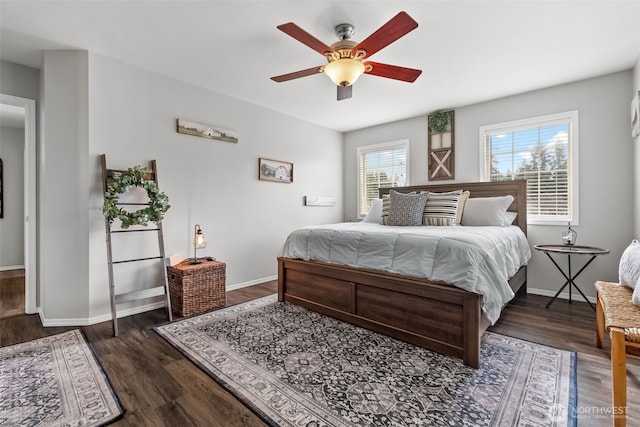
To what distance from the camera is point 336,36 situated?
2531 mm

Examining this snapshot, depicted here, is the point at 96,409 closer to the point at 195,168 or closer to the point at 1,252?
the point at 195,168

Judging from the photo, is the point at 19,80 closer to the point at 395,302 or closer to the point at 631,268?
the point at 395,302

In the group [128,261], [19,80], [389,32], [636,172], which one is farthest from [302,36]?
[636,172]

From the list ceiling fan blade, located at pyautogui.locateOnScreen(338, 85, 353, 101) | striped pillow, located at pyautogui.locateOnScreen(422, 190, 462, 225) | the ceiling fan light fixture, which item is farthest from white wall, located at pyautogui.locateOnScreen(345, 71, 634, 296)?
the ceiling fan light fixture

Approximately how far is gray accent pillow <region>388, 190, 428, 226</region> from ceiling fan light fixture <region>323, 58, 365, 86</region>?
5.44 ft

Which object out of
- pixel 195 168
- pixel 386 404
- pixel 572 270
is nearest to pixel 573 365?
pixel 386 404

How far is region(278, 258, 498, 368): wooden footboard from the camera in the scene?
205 centimetres

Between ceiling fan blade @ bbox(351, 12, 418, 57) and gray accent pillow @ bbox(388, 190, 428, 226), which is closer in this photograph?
ceiling fan blade @ bbox(351, 12, 418, 57)

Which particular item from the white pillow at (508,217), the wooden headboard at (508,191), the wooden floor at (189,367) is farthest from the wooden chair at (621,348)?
the wooden headboard at (508,191)

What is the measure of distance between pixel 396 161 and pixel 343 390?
4.05 meters

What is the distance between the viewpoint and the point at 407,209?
348 centimetres

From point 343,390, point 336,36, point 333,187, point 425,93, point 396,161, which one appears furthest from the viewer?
point 333,187

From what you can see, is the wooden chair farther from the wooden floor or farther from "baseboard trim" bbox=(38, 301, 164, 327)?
"baseboard trim" bbox=(38, 301, 164, 327)

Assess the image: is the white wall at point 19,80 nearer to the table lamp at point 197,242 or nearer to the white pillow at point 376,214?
the table lamp at point 197,242
